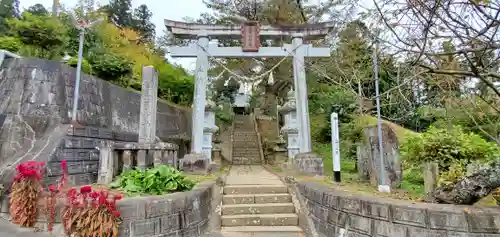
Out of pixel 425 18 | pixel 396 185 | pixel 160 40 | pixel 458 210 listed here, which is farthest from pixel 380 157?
pixel 160 40

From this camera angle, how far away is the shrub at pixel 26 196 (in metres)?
4.08

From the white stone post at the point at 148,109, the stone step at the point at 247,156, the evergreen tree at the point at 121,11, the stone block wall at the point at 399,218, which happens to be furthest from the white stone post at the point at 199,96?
the evergreen tree at the point at 121,11

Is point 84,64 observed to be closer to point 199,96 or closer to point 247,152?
point 199,96

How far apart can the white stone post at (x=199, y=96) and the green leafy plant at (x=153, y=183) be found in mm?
3475

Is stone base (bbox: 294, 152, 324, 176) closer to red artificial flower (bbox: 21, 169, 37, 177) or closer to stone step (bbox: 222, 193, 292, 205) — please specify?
stone step (bbox: 222, 193, 292, 205)

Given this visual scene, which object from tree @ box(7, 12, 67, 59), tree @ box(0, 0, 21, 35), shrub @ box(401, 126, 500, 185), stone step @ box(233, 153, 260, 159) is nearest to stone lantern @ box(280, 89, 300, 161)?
stone step @ box(233, 153, 260, 159)

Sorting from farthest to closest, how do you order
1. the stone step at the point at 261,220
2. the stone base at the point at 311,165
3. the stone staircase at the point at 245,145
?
the stone staircase at the point at 245,145
the stone base at the point at 311,165
the stone step at the point at 261,220

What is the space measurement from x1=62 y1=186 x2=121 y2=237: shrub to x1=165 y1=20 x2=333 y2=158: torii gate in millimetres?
4843

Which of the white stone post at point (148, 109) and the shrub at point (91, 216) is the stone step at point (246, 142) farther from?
the shrub at point (91, 216)

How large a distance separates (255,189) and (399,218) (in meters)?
2.88

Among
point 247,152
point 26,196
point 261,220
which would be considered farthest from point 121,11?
point 261,220

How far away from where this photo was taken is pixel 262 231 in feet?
14.7

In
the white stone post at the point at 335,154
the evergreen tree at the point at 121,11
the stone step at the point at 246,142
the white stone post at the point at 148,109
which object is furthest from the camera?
the evergreen tree at the point at 121,11

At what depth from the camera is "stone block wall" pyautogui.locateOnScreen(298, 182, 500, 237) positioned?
279cm
